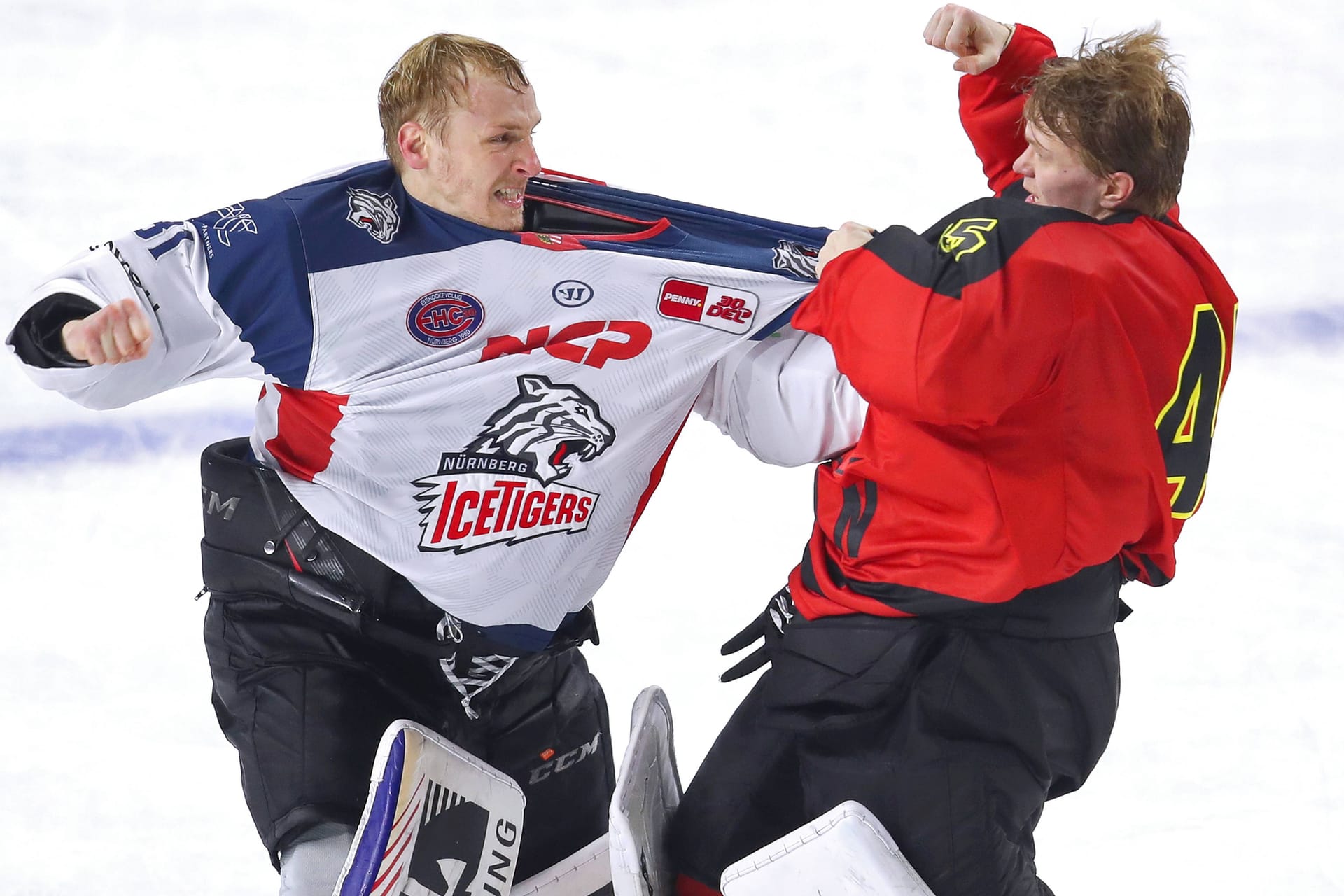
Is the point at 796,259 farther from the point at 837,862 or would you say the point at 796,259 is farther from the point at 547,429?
the point at 837,862

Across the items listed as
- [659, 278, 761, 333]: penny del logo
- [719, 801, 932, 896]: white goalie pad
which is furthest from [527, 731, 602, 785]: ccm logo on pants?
[659, 278, 761, 333]: penny del logo

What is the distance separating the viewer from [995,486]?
173 centimetres

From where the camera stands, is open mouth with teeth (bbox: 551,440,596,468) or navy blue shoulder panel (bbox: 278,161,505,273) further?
open mouth with teeth (bbox: 551,440,596,468)

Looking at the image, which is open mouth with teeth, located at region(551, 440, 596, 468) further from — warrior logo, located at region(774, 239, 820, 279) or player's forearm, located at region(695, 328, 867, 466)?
warrior logo, located at region(774, 239, 820, 279)

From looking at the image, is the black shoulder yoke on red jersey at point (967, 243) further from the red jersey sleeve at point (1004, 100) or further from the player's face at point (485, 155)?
the player's face at point (485, 155)

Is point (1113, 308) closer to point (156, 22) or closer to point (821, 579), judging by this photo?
point (821, 579)

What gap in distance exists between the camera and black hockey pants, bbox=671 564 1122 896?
1811mm

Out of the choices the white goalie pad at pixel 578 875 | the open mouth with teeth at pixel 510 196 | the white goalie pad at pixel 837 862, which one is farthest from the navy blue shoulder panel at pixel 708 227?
the white goalie pad at pixel 578 875

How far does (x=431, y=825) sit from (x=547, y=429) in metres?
0.56

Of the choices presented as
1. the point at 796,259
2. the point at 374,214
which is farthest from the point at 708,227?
the point at 374,214

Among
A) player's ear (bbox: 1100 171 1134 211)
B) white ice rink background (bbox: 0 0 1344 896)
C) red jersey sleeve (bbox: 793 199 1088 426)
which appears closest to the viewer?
red jersey sleeve (bbox: 793 199 1088 426)

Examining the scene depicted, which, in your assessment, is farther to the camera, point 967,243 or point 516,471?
point 516,471

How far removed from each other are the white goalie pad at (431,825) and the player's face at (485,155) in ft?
2.31

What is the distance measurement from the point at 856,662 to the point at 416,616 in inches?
27.8
